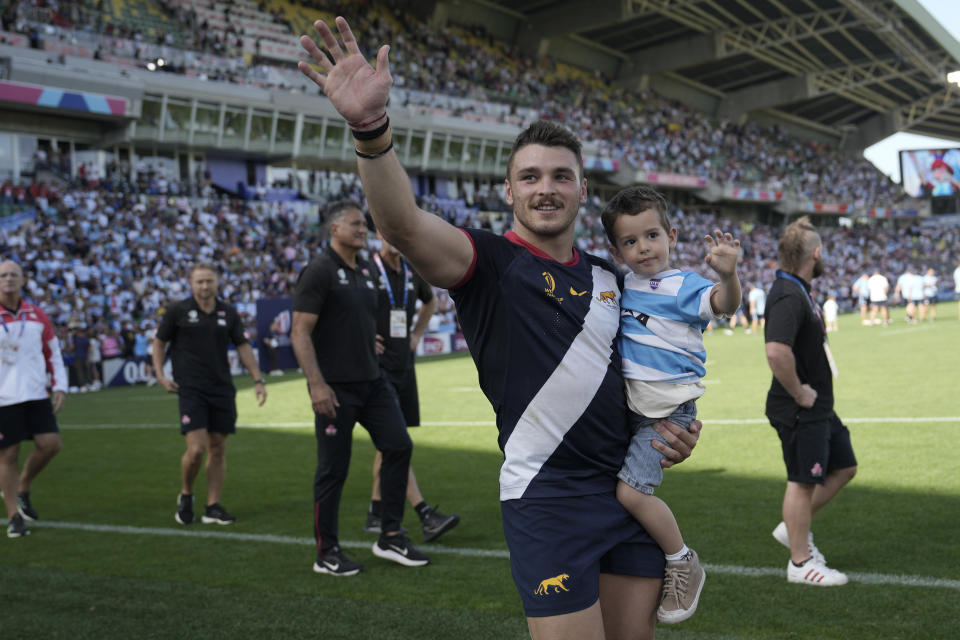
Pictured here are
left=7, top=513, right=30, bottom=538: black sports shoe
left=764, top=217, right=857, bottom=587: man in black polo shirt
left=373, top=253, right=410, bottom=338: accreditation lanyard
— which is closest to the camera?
left=764, top=217, right=857, bottom=587: man in black polo shirt

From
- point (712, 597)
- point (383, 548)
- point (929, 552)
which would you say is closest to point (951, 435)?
point (929, 552)

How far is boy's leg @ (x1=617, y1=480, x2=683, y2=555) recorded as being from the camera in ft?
9.22

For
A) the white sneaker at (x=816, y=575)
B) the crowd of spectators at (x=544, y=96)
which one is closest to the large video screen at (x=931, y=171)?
the crowd of spectators at (x=544, y=96)

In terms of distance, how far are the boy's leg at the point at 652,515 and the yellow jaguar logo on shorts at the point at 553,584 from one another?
12.5 inches

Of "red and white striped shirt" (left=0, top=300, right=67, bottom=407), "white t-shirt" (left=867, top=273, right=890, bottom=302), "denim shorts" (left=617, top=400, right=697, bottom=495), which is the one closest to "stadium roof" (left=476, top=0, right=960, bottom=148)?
"white t-shirt" (left=867, top=273, right=890, bottom=302)

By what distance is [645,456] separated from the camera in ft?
9.30

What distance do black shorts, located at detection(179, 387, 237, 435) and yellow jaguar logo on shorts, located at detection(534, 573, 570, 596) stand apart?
5607mm

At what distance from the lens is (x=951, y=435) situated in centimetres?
972

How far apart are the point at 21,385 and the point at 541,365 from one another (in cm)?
646

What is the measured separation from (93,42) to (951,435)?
31.9m

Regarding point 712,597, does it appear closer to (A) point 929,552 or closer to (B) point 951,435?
(A) point 929,552

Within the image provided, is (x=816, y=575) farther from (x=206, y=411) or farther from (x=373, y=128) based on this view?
A: (x=206, y=411)

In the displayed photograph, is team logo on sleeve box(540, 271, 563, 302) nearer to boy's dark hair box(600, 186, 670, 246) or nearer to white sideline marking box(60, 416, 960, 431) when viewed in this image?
boy's dark hair box(600, 186, 670, 246)

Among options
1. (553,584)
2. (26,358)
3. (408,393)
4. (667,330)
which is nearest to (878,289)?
(408,393)
